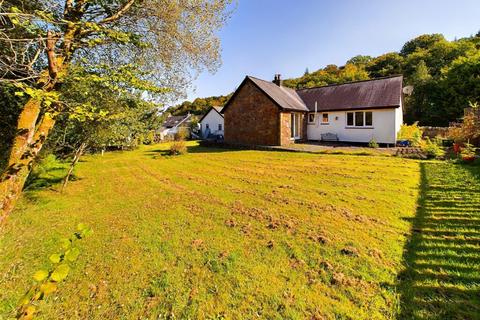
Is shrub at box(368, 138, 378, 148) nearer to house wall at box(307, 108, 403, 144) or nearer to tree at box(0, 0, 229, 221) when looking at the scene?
house wall at box(307, 108, 403, 144)

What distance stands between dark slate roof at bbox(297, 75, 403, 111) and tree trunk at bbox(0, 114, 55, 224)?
19121 mm

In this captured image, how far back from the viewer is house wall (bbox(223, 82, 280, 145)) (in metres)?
18.9

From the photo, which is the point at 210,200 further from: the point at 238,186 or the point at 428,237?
the point at 428,237

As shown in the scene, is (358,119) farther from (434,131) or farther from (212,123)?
(212,123)

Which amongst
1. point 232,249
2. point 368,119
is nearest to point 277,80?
point 368,119

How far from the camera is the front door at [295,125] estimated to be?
2053cm

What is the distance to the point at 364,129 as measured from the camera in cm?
1858

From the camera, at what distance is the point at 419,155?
12.8 metres

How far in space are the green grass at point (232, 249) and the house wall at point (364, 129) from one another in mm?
9078

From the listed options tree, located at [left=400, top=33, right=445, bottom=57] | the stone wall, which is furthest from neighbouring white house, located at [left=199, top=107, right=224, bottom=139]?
tree, located at [left=400, top=33, right=445, bottom=57]

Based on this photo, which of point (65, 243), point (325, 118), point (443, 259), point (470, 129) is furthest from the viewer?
point (325, 118)

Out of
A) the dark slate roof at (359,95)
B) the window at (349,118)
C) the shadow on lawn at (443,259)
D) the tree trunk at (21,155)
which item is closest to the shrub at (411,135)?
the dark slate roof at (359,95)

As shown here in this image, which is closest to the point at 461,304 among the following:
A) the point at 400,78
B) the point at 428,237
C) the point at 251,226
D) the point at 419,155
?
the point at 428,237

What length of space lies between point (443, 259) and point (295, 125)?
58.5ft
